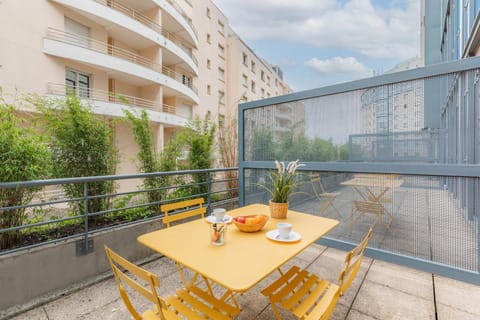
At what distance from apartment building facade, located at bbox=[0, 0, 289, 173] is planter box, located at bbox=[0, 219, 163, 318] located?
3.92ft

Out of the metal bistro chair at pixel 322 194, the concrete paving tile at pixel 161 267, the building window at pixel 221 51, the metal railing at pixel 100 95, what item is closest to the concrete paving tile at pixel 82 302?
the concrete paving tile at pixel 161 267

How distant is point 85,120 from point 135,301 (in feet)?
6.63

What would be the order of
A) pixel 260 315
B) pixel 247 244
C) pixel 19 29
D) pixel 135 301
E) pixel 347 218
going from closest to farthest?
pixel 247 244 → pixel 260 315 → pixel 135 301 → pixel 347 218 → pixel 19 29

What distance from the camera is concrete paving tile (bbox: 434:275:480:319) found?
1.82 m

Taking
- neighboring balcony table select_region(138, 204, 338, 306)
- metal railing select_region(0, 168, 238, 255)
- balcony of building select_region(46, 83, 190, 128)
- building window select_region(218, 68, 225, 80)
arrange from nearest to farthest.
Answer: neighboring balcony table select_region(138, 204, 338, 306) → metal railing select_region(0, 168, 238, 255) → balcony of building select_region(46, 83, 190, 128) → building window select_region(218, 68, 225, 80)

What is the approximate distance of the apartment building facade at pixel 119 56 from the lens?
6441 millimetres

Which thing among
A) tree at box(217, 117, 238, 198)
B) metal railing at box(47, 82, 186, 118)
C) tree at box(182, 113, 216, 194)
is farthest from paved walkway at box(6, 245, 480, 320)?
metal railing at box(47, 82, 186, 118)

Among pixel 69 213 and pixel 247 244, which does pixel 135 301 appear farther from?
pixel 69 213

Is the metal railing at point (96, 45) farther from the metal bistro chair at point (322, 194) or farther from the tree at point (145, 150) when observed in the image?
the metal bistro chair at point (322, 194)

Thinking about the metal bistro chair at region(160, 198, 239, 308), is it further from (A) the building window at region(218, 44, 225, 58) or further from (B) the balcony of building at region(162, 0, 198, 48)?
(A) the building window at region(218, 44, 225, 58)

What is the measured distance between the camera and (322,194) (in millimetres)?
3125

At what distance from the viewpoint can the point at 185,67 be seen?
12672mm

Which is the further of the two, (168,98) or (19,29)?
(168,98)

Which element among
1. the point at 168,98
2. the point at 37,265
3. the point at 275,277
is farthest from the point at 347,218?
the point at 168,98
